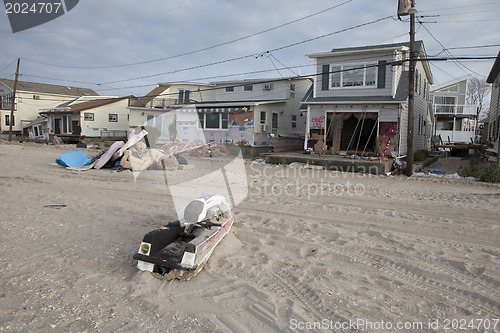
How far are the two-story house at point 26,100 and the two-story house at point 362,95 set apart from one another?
39.1 metres

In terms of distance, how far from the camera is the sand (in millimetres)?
3299

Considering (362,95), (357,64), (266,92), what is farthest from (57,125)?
(362,95)

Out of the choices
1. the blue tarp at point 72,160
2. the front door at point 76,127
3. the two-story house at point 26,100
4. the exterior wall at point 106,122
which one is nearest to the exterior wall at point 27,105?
the two-story house at point 26,100

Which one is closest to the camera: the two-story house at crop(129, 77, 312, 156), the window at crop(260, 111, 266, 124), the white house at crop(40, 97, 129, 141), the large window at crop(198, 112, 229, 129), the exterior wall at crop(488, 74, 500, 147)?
the exterior wall at crop(488, 74, 500, 147)

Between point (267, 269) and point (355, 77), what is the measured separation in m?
15.6

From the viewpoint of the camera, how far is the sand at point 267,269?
330cm

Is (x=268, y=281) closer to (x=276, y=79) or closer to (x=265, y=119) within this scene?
(x=265, y=119)

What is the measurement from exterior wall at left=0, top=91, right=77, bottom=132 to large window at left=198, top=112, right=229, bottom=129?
1169 inches

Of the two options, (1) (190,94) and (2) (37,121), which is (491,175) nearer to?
(1) (190,94)

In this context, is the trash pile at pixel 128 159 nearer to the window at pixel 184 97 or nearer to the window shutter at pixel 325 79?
the window shutter at pixel 325 79

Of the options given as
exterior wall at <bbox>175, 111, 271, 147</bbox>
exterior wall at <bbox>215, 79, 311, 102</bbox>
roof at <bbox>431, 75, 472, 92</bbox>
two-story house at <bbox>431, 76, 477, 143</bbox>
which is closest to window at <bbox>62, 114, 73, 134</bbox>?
exterior wall at <bbox>175, 111, 271, 147</bbox>

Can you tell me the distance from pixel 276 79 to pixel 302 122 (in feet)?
13.9

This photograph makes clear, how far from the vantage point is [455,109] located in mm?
34188

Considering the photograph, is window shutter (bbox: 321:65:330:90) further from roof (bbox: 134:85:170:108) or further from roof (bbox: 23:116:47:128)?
roof (bbox: 23:116:47:128)
